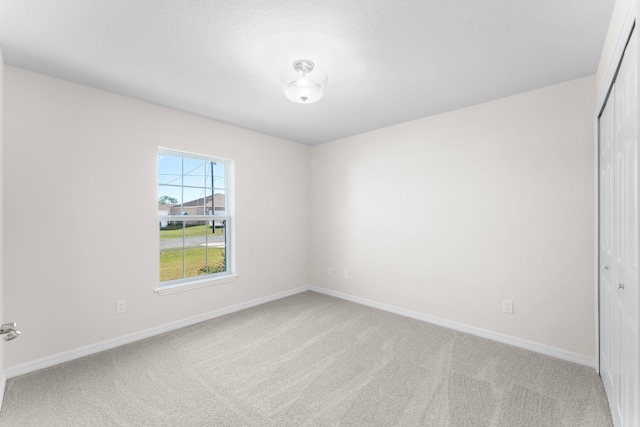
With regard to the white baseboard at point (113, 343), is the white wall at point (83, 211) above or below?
above

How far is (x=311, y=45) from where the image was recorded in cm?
194

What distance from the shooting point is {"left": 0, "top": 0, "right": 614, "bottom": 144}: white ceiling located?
5.31 feet

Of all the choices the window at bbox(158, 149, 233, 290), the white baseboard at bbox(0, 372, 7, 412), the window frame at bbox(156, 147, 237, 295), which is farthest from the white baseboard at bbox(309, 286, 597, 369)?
the white baseboard at bbox(0, 372, 7, 412)

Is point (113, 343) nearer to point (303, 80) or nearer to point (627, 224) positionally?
point (303, 80)

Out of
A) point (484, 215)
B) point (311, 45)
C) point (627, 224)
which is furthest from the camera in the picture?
point (484, 215)

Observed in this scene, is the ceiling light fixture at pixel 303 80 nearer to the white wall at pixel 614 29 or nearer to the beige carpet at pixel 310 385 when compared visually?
the white wall at pixel 614 29

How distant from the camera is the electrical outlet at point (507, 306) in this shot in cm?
276

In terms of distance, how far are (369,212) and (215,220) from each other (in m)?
2.04

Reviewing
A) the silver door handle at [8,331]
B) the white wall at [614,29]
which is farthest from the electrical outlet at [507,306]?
the silver door handle at [8,331]

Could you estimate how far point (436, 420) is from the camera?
175 centimetres

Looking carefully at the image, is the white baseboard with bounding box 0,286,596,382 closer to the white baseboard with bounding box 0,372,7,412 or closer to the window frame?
the white baseboard with bounding box 0,372,7,412

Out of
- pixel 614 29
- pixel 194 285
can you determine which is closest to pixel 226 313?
pixel 194 285

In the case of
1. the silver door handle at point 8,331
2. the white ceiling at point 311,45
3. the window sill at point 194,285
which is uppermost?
the white ceiling at point 311,45

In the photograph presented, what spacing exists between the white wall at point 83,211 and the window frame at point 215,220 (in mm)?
80
